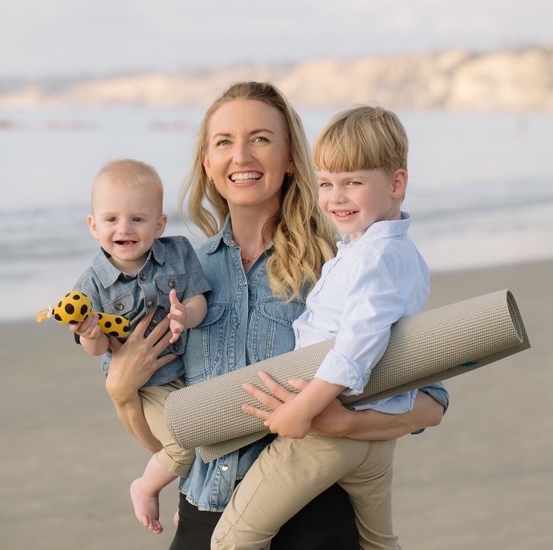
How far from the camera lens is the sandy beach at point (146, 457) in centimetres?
613

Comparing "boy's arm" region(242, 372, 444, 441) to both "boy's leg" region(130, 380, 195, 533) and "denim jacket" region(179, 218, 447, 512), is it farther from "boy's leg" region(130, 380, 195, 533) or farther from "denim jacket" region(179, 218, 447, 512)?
"boy's leg" region(130, 380, 195, 533)

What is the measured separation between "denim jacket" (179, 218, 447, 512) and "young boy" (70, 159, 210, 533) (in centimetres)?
5

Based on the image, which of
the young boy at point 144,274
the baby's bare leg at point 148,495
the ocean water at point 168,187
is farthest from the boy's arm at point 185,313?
the ocean water at point 168,187

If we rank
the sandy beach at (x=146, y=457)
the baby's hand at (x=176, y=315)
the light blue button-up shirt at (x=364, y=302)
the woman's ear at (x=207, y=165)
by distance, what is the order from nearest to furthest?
the light blue button-up shirt at (x=364, y=302)
the baby's hand at (x=176, y=315)
the woman's ear at (x=207, y=165)
the sandy beach at (x=146, y=457)

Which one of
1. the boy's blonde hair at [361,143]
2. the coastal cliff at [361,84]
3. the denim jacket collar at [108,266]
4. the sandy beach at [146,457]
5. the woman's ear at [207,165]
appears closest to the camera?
the boy's blonde hair at [361,143]

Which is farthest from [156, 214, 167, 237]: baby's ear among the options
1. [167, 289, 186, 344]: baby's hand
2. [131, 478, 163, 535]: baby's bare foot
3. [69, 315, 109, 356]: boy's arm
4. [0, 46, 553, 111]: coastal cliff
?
[0, 46, 553, 111]: coastal cliff

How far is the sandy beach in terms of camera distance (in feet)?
20.1

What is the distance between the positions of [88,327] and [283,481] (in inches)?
26.5

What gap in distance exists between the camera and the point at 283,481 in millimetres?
2717

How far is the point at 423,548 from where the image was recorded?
5.88 meters

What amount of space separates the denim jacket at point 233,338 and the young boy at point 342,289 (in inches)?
3.6

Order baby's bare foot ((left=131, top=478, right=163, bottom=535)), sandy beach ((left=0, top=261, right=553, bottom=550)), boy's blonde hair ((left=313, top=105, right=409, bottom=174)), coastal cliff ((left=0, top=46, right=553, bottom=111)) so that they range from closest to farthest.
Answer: boy's blonde hair ((left=313, top=105, right=409, bottom=174)) < baby's bare foot ((left=131, top=478, right=163, bottom=535)) < sandy beach ((left=0, top=261, right=553, bottom=550)) < coastal cliff ((left=0, top=46, right=553, bottom=111))

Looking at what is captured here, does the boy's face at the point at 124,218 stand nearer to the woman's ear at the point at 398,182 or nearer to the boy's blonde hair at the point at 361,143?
the boy's blonde hair at the point at 361,143

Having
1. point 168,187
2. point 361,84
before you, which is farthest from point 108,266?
point 361,84
